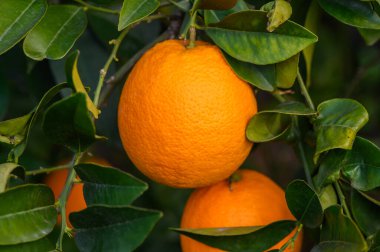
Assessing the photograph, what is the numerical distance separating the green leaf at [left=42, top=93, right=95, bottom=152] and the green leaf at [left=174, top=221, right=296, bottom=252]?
189 millimetres

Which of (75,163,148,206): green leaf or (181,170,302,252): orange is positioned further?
(181,170,302,252): orange

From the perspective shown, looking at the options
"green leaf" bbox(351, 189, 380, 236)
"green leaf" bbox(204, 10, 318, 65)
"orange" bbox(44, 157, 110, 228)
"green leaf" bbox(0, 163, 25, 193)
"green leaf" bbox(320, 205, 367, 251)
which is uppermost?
"green leaf" bbox(204, 10, 318, 65)

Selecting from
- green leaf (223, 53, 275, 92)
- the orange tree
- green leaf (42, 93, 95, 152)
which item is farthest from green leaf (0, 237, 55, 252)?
green leaf (223, 53, 275, 92)

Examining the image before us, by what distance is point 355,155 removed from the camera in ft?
3.01

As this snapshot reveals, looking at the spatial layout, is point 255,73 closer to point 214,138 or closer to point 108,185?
point 214,138

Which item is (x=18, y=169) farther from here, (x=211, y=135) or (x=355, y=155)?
(x=355, y=155)

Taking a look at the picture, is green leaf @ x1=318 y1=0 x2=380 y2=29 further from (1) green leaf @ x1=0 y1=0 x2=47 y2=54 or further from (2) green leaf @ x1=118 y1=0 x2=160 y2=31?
(1) green leaf @ x1=0 y1=0 x2=47 y2=54

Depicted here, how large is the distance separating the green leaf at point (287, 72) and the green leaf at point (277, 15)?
0.23ft

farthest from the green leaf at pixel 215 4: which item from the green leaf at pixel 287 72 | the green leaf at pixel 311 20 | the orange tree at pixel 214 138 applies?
the green leaf at pixel 311 20

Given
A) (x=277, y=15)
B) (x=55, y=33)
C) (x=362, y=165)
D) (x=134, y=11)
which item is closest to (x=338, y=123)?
(x=362, y=165)

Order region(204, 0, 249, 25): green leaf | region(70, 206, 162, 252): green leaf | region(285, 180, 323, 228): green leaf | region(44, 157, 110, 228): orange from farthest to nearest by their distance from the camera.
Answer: region(44, 157, 110, 228): orange < region(204, 0, 249, 25): green leaf < region(285, 180, 323, 228): green leaf < region(70, 206, 162, 252): green leaf

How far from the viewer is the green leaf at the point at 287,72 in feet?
3.11

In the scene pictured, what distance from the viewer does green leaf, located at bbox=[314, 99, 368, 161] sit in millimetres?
887

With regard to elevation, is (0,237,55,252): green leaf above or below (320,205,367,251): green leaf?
above
